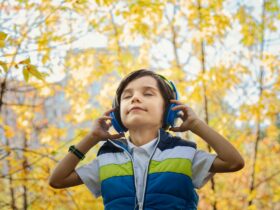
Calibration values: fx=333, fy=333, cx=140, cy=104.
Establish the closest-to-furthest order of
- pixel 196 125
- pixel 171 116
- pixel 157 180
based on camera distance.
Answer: pixel 157 180 < pixel 196 125 < pixel 171 116

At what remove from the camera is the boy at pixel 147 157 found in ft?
4.30

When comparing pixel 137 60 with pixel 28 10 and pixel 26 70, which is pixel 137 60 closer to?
pixel 28 10

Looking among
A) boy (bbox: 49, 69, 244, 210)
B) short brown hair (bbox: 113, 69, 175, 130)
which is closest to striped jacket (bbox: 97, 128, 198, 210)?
boy (bbox: 49, 69, 244, 210)

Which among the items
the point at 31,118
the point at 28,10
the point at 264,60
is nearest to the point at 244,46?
the point at 264,60

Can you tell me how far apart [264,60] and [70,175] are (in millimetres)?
3214

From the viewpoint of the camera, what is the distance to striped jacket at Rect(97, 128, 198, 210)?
1286mm

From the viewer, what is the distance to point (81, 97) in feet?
16.7

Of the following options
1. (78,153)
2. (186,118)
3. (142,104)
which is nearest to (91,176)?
(78,153)

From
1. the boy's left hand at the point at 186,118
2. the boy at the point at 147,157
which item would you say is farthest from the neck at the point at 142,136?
the boy's left hand at the point at 186,118

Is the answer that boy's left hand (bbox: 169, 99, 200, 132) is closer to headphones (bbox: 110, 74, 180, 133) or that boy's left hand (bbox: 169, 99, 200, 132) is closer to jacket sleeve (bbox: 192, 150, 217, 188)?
headphones (bbox: 110, 74, 180, 133)

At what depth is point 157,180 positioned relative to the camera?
1.31m

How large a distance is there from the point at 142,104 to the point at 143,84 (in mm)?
A: 121

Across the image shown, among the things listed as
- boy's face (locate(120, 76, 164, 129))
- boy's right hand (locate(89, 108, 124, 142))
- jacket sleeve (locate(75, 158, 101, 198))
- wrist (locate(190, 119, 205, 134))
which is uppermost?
boy's face (locate(120, 76, 164, 129))

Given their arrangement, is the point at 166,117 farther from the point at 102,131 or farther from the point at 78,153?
the point at 78,153
